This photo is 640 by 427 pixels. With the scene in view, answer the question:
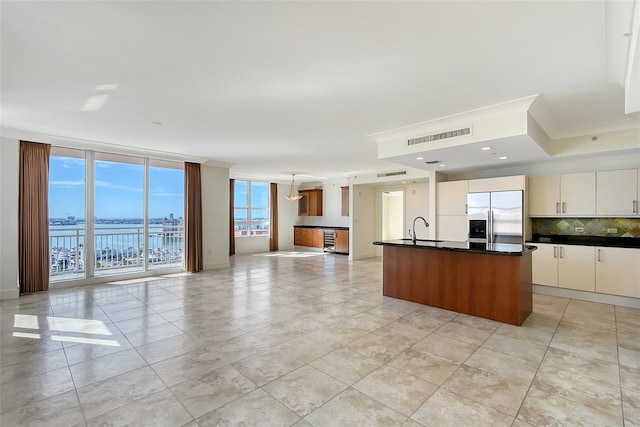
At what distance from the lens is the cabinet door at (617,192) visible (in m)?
4.41

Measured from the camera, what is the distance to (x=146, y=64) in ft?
8.71

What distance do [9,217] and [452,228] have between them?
812cm

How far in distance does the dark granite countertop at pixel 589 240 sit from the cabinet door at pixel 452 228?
3.74 ft

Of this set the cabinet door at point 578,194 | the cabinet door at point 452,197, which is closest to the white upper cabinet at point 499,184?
the cabinet door at point 452,197

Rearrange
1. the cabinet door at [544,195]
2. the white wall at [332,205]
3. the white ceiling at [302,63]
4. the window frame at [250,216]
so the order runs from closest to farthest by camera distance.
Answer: the white ceiling at [302,63]
the cabinet door at [544,195]
the window frame at [250,216]
the white wall at [332,205]

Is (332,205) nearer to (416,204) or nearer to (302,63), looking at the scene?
(416,204)

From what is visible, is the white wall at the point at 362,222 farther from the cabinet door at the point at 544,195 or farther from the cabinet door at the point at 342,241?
the cabinet door at the point at 544,195

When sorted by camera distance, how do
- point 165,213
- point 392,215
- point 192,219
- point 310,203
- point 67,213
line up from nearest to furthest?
point 67,213
point 165,213
point 192,219
point 392,215
point 310,203

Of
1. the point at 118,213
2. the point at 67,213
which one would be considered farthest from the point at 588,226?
the point at 67,213

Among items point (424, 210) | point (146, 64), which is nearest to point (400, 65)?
point (146, 64)

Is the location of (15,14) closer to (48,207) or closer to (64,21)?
(64,21)

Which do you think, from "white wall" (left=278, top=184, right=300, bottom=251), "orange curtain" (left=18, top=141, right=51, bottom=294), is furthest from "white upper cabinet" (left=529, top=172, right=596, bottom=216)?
"orange curtain" (left=18, top=141, right=51, bottom=294)

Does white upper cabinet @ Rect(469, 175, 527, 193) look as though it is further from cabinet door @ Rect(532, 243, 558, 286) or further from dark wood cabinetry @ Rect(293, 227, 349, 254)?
dark wood cabinetry @ Rect(293, 227, 349, 254)

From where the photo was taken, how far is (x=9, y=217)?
15.9 ft
